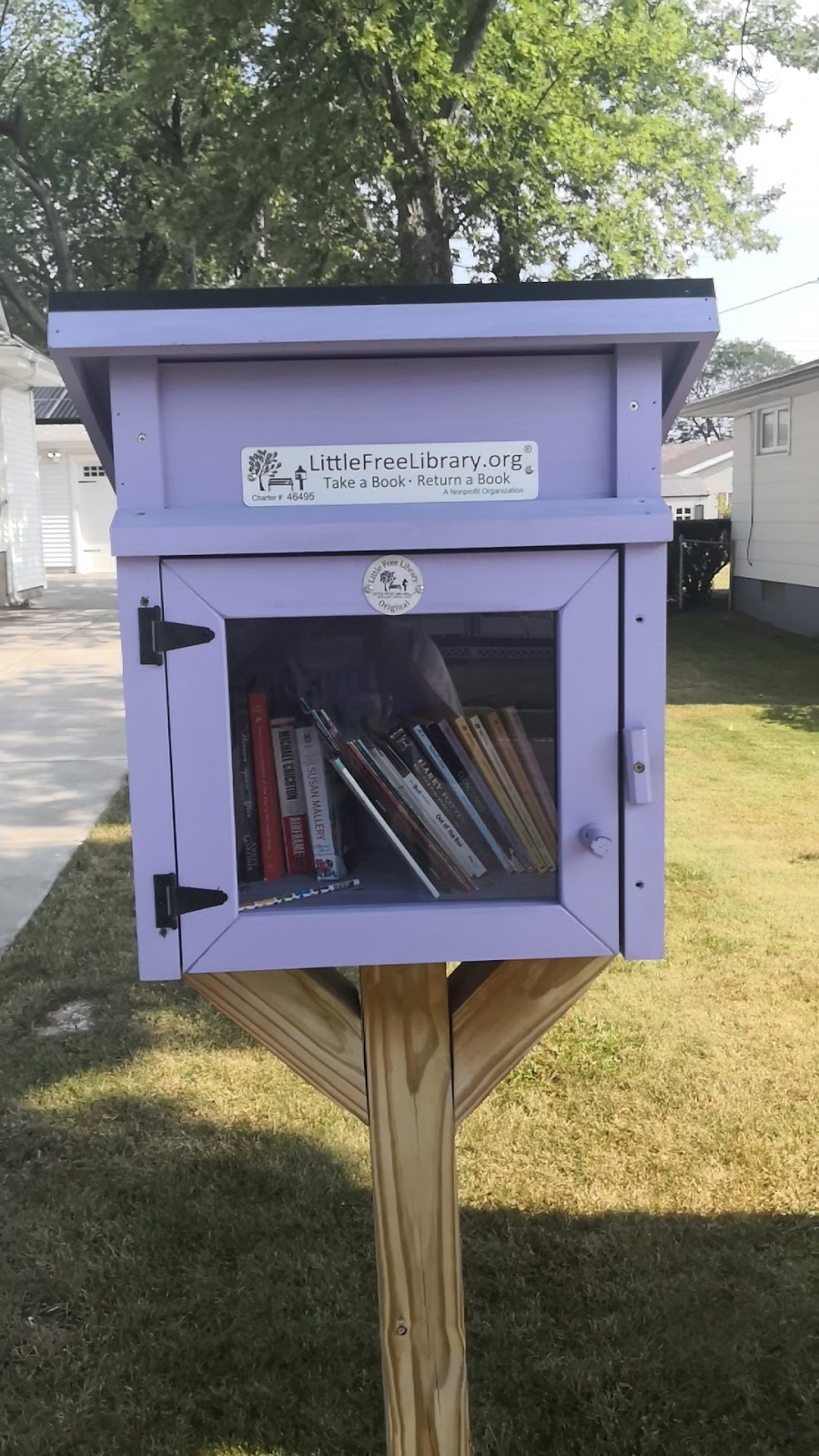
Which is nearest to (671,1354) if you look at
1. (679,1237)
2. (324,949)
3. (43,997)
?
(679,1237)

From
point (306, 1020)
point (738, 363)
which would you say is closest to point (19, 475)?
point (306, 1020)

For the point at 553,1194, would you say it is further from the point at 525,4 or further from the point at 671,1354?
the point at 525,4

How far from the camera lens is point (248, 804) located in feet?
4.83

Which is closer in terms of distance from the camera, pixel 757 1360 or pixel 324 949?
pixel 324 949

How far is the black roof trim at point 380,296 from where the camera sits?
4.25ft

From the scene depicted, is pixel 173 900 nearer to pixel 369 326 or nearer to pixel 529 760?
pixel 529 760

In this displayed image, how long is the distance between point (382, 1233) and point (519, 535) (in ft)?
3.34

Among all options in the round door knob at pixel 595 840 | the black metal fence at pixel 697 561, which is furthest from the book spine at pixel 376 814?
the black metal fence at pixel 697 561

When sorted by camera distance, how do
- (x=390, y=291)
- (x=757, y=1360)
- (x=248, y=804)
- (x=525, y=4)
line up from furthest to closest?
(x=525, y=4)
(x=757, y=1360)
(x=248, y=804)
(x=390, y=291)

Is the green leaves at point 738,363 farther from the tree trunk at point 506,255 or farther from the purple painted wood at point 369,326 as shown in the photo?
the purple painted wood at point 369,326

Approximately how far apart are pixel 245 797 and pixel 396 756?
0.64ft

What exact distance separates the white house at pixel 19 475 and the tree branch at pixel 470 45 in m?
5.75

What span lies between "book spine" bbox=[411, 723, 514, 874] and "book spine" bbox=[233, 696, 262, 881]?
0.22 metres

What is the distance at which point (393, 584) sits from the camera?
1.35 m
